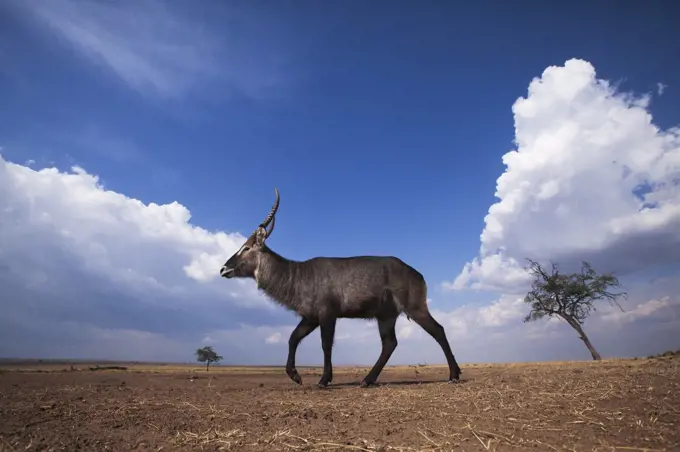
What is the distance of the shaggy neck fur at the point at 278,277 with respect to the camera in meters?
12.1

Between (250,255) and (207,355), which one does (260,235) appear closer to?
(250,255)

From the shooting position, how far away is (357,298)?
1130 centimetres

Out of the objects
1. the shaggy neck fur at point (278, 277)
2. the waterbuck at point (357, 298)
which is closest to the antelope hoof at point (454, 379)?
the waterbuck at point (357, 298)

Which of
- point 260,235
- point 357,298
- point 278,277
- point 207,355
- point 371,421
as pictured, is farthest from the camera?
point 207,355

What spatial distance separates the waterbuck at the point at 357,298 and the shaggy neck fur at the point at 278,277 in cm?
3

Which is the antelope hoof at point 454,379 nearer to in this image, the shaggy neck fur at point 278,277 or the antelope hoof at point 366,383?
the antelope hoof at point 366,383

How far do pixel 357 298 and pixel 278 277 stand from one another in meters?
2.56

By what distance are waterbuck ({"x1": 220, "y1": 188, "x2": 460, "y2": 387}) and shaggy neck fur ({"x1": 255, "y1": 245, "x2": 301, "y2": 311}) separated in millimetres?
29

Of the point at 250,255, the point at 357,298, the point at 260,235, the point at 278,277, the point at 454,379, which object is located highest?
the point at 260,235

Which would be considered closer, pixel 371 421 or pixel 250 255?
pixel 371 421

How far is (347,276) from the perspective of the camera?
11500 millimetres

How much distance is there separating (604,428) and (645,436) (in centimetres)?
38

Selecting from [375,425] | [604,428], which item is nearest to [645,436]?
[604,428]

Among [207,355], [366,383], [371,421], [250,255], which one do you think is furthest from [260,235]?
[207,355]
